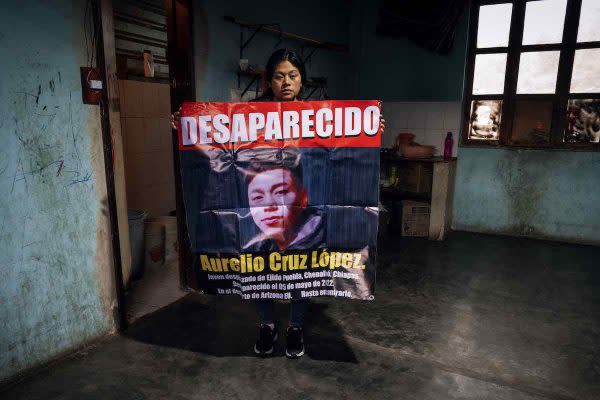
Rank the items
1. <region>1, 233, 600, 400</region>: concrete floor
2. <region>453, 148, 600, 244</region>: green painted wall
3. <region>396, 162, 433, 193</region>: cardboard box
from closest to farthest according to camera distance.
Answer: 1. <region>1, 233, 600, 400</region>: concrete floor
2. <region>453, 148, 600, 244</region>: green painted wall
3. <region>396, 162, 433, 193</region>: cardboard box

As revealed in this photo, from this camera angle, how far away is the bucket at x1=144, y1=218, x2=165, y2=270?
11.7 ft

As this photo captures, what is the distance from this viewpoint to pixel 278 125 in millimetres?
2027

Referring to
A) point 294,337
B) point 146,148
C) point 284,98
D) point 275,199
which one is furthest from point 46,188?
point 146,148

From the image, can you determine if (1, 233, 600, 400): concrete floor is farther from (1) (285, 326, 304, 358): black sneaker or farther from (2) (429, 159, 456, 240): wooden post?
(2) (429, 159, 456, 240): wooden post

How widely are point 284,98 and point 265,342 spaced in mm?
1391

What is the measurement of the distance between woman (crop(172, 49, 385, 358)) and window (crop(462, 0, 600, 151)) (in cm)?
341

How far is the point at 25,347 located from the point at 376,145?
2.09 metres

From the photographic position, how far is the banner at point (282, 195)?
79.5 inches

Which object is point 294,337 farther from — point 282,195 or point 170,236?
point 170,236

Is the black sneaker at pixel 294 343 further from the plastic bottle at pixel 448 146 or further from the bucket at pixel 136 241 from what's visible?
the plastic bottle at pixel 448 146

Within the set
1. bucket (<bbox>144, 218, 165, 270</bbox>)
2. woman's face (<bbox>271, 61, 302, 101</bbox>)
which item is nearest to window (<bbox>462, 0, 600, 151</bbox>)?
woman's face (<bbox>271, 61, 302, 101</bbox>)

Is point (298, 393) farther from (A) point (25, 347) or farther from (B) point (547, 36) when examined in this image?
(B) point (547, 36)

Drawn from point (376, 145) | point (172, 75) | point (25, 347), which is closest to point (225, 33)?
point (172, 75)

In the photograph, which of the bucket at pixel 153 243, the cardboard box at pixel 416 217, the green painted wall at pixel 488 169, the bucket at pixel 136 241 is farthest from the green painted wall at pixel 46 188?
the green painted wall at pixel 488 169
